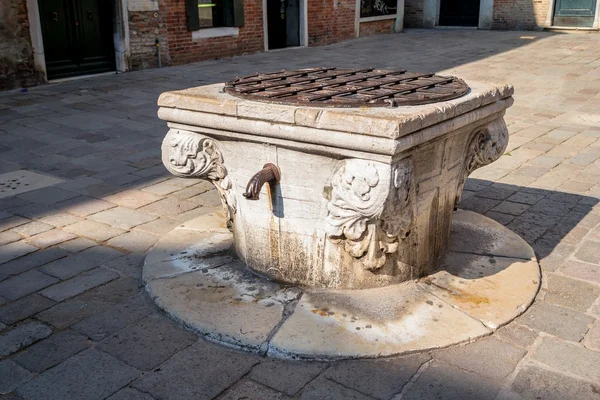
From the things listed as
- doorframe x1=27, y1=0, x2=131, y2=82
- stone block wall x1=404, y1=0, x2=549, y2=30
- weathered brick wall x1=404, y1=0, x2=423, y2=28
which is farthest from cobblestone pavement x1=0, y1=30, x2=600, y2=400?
weathered brick wall x1=404, y1=0, x2=423, y2=28

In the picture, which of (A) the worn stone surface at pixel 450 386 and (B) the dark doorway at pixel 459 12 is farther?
(B) the dark doorway at pixel 459 12

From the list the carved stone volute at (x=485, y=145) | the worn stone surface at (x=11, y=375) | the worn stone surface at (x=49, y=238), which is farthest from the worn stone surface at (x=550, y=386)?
the worn stone surface at (x=49, y=238)

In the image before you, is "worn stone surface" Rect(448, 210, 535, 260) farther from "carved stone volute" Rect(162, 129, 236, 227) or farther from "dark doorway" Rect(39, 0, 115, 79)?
"dark doorway" Rect(39, 0, 115, 79)

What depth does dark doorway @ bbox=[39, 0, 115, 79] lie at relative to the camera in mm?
10523

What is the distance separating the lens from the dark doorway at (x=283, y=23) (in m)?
15.4

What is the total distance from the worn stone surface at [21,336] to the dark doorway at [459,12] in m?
19.0

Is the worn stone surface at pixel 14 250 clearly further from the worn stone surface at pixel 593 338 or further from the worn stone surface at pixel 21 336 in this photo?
the worn stone surface at pixel 593 338

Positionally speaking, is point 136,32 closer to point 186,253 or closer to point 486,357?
point 186,253

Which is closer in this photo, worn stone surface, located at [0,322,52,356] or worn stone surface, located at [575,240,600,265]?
worn stone surface, located at [0,322,52,356]

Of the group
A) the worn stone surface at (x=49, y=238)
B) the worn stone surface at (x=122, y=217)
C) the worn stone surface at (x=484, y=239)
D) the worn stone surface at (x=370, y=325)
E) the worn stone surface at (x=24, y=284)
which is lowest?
the worn stone surface at (x=24, y=284)

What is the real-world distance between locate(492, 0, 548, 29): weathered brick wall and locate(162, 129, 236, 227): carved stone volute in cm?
1713

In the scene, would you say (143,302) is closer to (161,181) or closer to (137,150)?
(161,181)

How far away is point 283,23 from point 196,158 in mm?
12868

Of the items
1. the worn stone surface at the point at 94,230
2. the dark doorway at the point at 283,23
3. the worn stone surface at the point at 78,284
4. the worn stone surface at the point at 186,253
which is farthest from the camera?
the dark doorway at the point at 283,23
